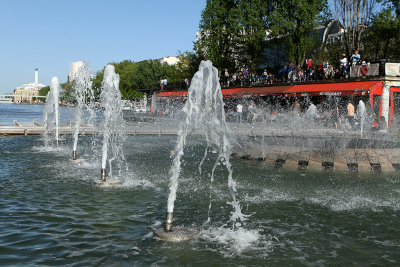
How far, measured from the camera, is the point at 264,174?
41.0 ft

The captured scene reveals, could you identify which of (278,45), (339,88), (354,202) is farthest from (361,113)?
(354,202)

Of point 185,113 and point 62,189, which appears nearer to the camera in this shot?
point 185,113

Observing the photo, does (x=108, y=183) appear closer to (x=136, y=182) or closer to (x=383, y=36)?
(x=136, y=182)

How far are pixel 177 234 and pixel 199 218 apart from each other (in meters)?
1.24

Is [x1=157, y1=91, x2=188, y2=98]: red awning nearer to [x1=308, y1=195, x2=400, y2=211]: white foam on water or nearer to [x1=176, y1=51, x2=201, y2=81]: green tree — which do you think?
[x1=176, y1=51, x2=201, y2=81]: green tree

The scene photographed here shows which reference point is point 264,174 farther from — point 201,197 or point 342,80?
point 342,80

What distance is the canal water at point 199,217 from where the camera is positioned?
19.6 feet

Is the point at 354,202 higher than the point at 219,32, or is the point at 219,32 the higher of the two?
the point at 219,32

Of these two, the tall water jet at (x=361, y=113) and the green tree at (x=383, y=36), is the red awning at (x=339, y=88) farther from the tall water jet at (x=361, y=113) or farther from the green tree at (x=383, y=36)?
the green tree at (x=383, y=36)

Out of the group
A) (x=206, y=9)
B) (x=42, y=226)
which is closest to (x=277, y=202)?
(x=42, y=226)

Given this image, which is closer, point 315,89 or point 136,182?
point 136,182

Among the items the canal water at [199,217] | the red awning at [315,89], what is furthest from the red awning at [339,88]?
the canal water at [199,217]

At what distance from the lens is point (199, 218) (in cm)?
774

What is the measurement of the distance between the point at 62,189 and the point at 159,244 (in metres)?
4.29
